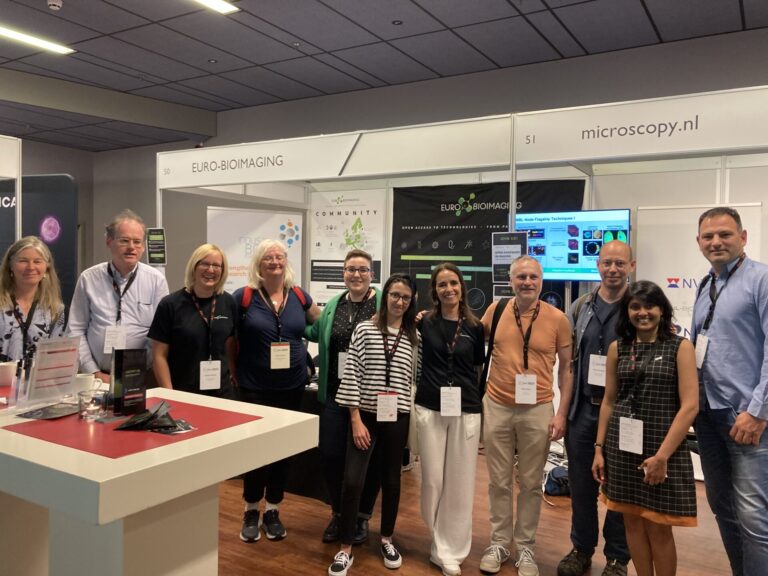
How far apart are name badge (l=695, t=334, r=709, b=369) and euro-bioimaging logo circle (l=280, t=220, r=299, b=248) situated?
13.4 ft

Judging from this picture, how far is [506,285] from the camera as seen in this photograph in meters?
2.90

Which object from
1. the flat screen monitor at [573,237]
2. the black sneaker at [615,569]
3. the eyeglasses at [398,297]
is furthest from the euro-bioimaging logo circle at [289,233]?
the black sneaker at [615,569]

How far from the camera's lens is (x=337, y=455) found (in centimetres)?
288

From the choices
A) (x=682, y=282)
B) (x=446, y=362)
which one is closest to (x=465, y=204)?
(x=682, y=282)

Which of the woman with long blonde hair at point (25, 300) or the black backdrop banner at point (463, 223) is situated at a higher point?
the black backdrop banner at point (463, 223)

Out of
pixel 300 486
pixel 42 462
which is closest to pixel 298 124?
pixel 300 486

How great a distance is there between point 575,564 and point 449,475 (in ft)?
2.16

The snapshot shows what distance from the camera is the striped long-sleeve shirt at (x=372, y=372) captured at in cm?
263

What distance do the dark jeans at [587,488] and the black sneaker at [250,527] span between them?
1.50 metres

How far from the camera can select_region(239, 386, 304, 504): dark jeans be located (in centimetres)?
290

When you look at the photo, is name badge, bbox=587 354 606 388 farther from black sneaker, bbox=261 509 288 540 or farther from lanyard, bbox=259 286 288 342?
black sneaker, bbox=261 509 288 540

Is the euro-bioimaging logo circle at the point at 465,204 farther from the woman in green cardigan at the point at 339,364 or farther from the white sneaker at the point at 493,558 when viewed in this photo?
the white sneaker at the point at 493,558

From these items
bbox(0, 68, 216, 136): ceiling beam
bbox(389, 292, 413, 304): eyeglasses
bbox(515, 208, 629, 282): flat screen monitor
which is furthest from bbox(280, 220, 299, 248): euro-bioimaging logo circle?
bbox(389, 292, 413, 304): eyeglasses

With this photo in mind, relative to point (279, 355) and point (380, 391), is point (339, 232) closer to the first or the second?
point (279, 355)
